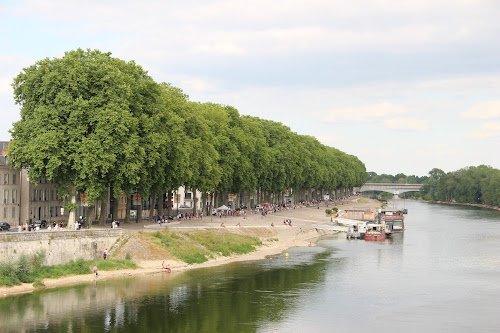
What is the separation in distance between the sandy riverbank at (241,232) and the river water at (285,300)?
259 cm

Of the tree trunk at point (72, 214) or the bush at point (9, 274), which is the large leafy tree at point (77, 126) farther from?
the bush at point (9, 274)

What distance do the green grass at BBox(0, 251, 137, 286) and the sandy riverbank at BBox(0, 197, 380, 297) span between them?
869mm

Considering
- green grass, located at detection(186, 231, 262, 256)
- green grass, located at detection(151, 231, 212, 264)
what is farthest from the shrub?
green grass, located at detection(186, 231, 262, 256)

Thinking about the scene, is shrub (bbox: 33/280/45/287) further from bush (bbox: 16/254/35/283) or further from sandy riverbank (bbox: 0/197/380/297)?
bush (bbox: 16/254/35/283)

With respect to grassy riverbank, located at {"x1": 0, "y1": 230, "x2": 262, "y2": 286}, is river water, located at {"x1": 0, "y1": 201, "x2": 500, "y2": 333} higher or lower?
lower

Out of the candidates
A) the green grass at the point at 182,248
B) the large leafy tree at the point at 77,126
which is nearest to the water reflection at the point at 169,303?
the green grass at the point at 182,248

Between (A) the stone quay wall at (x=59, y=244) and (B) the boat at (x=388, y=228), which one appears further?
(B) the boat at (x=388, y=228)

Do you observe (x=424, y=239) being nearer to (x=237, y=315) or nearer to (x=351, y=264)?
(x=351, y=264)

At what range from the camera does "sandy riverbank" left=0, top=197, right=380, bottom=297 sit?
79000 millimetres

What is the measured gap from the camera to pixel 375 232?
149m

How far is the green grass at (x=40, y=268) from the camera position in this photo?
239 ft

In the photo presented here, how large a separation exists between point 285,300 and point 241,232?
46923 millimetres

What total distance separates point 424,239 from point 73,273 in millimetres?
88395

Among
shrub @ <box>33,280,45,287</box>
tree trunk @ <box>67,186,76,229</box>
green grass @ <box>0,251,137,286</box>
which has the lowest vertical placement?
shrub @ <box>33,280,45,287</box>
